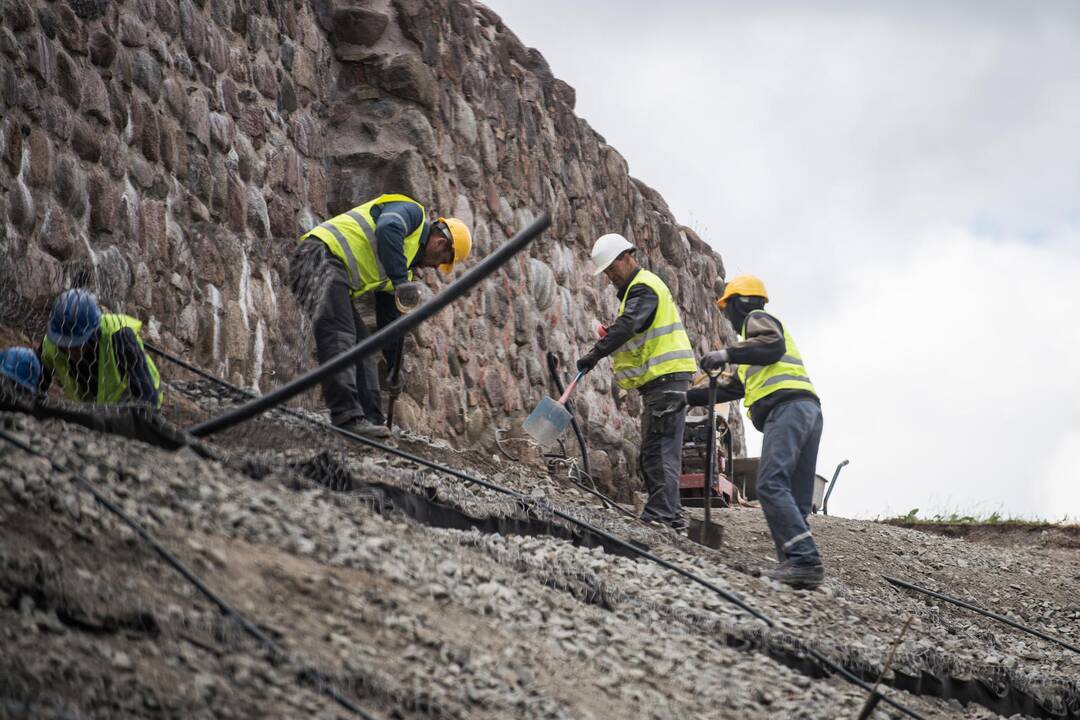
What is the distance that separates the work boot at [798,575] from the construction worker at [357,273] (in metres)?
2.09

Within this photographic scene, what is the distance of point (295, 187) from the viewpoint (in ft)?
27.4

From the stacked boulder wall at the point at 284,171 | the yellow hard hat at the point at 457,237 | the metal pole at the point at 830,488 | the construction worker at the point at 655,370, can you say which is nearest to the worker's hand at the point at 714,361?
the construction worker at the point at 655,370

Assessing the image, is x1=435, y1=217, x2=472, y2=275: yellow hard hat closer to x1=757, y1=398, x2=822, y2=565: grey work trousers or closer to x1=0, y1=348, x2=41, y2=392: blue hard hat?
x1=757, y1=398, x2=822, y2=565: grey work trousers

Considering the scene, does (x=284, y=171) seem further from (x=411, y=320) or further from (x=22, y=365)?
(x=411, y=320)

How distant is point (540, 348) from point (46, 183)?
18.7 ft

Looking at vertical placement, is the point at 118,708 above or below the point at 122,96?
below

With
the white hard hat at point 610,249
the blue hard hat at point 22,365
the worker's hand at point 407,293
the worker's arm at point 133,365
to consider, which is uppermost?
the white hard hat at point 610,249

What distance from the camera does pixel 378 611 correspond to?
3.54 metres

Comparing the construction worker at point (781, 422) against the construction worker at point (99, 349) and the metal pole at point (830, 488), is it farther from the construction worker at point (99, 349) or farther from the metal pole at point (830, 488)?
the metal pole at point (830, 488)

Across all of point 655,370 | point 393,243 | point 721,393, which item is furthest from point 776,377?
point 393,243

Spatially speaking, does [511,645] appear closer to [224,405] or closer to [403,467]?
[403,467]

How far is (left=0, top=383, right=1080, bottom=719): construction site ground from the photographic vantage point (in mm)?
2836

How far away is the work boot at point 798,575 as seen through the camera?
20.2ft

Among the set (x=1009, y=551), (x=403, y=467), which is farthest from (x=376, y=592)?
(x=1009, y=551)
